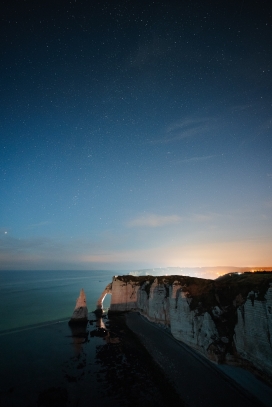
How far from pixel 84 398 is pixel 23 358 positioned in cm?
1393

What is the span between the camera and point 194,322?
2653 cm

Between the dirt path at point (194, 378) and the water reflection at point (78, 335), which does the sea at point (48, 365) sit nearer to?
the water reflection at point (78, 335)

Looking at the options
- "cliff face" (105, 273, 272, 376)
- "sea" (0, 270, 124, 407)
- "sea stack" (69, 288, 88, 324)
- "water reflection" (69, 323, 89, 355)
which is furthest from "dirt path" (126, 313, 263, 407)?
"sea stack" (69, 288, 88, 324)

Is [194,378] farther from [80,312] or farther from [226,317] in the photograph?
[80,312]

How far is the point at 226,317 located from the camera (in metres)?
23.0

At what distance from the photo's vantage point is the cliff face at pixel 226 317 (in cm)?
1875

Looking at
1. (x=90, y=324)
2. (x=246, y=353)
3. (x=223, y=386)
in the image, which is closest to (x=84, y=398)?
(x=223, y=386)

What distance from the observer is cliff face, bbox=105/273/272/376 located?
18.8 m

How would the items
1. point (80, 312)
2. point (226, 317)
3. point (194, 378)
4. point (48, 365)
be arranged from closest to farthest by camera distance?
1. point (194, 378)
2. point (226, 317)
3. point (48, 365)
4. point (80, 312)

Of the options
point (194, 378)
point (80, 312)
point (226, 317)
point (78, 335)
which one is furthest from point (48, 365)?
point (226, 317)

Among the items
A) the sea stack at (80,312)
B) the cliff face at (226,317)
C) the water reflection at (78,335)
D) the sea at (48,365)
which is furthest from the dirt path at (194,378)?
the sea stack at (80,312)

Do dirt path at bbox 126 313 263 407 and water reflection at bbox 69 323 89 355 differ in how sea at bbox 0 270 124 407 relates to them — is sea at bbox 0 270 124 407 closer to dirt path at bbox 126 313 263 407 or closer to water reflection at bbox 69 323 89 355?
water reflection at bbox 69 323 89 355

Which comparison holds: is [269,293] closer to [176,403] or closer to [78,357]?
[176,403]

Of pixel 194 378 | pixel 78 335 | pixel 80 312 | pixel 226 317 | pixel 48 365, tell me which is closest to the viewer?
pixel 194 378
